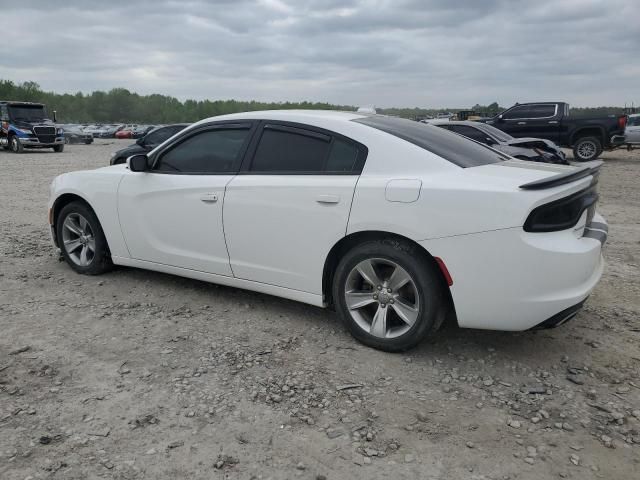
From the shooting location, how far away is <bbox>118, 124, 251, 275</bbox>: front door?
4098mm

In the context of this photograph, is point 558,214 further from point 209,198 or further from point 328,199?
point 209,198

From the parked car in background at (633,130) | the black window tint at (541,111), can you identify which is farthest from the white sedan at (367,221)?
the parked car in background at (633,130)

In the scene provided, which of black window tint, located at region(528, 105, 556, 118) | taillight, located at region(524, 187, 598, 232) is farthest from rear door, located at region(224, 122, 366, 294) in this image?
black window tint, located at region(528, 105, 556, 118)

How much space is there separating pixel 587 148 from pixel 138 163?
16763mm

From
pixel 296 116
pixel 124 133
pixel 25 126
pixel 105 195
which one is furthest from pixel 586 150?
pixel 124 133

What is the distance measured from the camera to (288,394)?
118 inches

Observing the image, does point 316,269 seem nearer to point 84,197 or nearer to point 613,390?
point 613,390

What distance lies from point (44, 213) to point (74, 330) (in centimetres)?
545

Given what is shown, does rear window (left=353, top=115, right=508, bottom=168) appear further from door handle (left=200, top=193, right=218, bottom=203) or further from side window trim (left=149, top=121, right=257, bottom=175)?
door handle (left=200, top=193, right=218, bottom=203)

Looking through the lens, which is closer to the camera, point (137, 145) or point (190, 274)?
point (190, 274)

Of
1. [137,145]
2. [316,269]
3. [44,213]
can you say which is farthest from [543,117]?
[316,269]

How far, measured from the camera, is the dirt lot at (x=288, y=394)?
2416mm

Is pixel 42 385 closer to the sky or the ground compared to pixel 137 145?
closer to the ground

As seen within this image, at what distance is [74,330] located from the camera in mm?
3844
